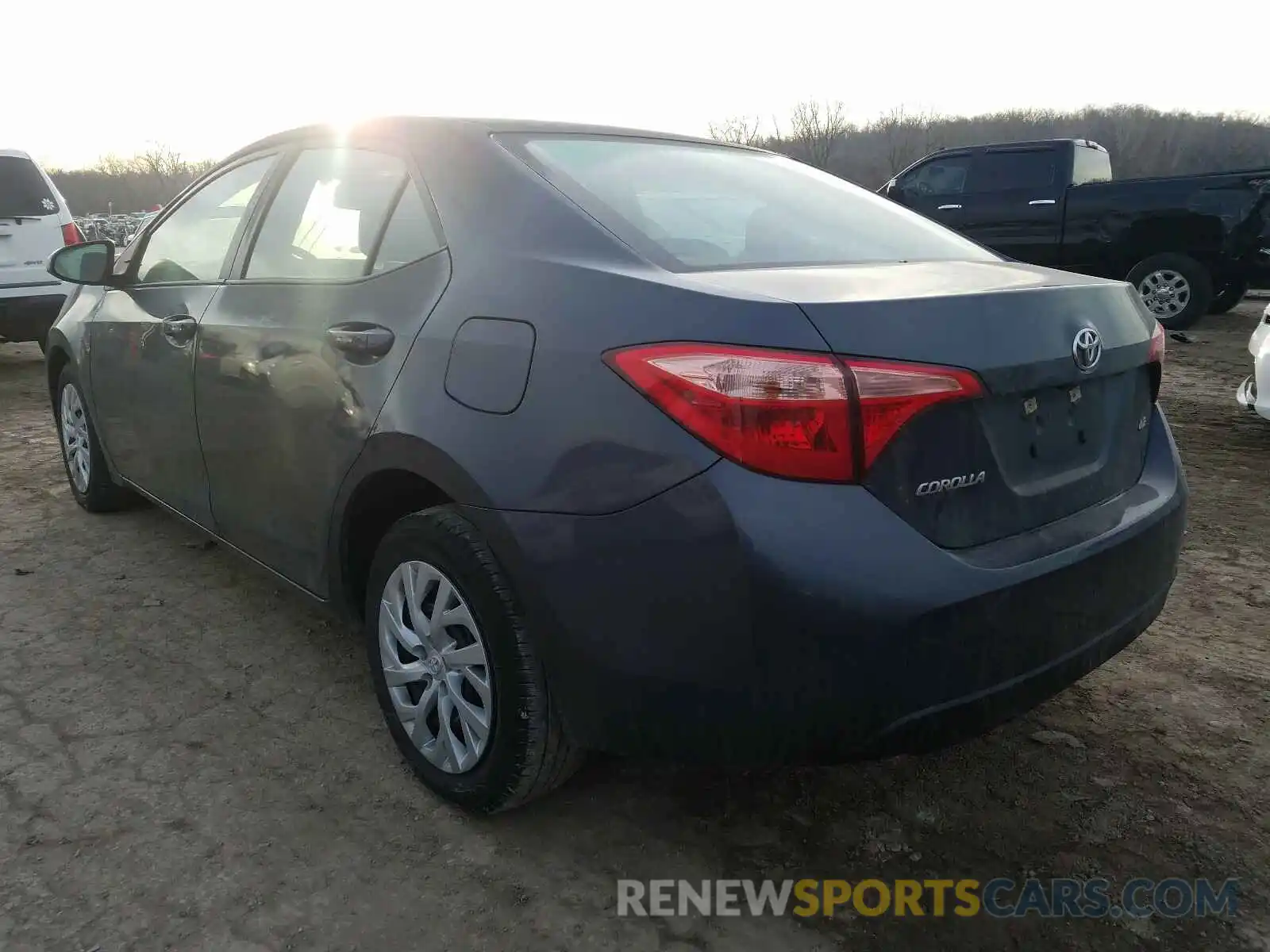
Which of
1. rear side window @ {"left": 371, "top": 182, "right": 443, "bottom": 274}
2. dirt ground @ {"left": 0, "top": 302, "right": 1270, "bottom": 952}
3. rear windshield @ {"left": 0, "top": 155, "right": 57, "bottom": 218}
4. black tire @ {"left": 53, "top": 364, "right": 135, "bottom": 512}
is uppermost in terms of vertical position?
rear windshield @ {"left": 0, "top": 155, "right": 57, "bottom": 218}

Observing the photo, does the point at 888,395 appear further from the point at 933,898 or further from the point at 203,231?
the point at 203,231

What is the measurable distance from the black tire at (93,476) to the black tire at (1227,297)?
10157mm

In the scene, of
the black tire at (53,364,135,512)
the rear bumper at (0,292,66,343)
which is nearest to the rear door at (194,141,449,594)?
the black tire at (53,364,135,512)

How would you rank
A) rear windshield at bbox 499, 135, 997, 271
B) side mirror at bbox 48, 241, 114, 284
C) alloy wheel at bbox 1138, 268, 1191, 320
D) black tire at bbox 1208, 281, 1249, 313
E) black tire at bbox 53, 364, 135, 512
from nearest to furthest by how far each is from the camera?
rear windshield at bbox 499, 135, 997, 271, side mirror at bbox 48, 241, 114, 284, black tire at bbox 53, 364, 135, 512, alloy wheel at bbox 1138, 268, 1191, 320, black tire at bbox 1208, 281, 1249, 313

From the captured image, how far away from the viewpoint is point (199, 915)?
1926mm

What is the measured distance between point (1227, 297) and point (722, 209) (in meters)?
10.6

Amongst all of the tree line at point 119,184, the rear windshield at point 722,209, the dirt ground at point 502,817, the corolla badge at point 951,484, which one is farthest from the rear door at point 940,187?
the tree line at point 119,184

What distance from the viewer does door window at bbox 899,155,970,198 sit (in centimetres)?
1139

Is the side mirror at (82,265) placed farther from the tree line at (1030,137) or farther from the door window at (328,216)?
the tree line at (1030,137)

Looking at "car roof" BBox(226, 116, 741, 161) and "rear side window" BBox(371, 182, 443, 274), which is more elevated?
"car roof" BBox(226, 116, 741, 161)

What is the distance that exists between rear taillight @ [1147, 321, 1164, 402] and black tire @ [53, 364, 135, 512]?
383 centimetres

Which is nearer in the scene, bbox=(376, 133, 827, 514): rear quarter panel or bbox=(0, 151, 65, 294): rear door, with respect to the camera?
bbox=(376, 133, 827, 514): rear quarter panel

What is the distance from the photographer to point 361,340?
7.40 ft

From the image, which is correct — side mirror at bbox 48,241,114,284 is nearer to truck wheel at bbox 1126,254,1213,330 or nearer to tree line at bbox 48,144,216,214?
truck wheel at bbox 1126,254,1213,330
